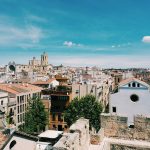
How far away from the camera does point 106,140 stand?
21.8 meters

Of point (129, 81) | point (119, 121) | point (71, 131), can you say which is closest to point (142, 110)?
point (129, 81)

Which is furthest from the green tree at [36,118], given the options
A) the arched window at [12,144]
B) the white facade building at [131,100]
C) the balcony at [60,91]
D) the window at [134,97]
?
the arched window at [12,144]

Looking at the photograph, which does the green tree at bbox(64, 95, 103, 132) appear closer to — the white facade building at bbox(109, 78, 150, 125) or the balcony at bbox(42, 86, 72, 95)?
the white facade building at bbox(109, 78, 150, 125)

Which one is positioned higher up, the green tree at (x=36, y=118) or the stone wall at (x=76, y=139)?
the stone wall at (x=76, y=139)

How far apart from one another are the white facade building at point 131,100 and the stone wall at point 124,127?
13.2 metres

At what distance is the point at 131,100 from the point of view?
120 ft

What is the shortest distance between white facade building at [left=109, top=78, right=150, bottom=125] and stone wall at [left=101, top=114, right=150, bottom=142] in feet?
43.3

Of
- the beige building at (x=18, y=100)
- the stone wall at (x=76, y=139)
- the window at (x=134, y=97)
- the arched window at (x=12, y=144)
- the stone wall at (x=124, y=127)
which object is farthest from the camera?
the beige building at (x=18, y=100)

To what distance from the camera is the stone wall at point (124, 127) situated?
21.6 meters

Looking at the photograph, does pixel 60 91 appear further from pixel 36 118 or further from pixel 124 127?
pixel 124 127

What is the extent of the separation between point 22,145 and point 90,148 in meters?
4.81

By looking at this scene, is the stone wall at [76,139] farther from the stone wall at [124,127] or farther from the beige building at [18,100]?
the beige building at [18,100]

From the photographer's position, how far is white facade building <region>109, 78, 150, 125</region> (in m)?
35.8

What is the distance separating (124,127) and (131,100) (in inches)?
573
